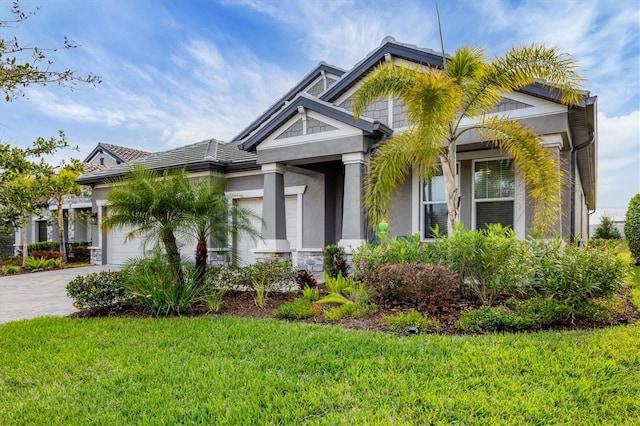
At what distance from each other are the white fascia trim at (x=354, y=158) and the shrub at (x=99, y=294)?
588 centimetres

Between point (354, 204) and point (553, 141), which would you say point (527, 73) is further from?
point (354, 204)

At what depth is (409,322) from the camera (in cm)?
562

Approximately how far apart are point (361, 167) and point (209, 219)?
13.7 ft

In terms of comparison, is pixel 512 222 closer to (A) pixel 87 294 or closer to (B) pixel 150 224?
(B) pixel 150 224

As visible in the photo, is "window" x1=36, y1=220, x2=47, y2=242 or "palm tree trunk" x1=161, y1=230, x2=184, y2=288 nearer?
"palm tree trunk" x1=161, y1=230, x2=184, y2=288

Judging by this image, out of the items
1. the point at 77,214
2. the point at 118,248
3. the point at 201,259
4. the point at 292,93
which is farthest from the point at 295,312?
the point at 77,214

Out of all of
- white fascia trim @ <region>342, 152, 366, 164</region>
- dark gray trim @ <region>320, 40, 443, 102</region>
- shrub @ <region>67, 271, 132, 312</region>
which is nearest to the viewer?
shrub @ <region>67, 271, 132, 312</region>

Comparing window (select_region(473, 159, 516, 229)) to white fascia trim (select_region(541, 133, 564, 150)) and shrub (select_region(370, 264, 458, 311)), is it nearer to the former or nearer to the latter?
white fascia trim (select_region(541, 133, 564, 150))

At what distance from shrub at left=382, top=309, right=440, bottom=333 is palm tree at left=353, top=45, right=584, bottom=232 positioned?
2.88 m

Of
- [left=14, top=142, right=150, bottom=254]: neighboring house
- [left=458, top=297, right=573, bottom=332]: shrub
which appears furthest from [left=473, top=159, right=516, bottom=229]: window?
[left=14, top=142, right=150, bottom=254]: neighboring house

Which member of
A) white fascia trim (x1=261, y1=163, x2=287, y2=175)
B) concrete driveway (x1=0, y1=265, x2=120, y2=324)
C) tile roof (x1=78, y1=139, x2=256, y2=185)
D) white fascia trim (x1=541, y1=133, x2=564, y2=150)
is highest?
tile roof (x1=78, y1=139, x2=256, y2=185)

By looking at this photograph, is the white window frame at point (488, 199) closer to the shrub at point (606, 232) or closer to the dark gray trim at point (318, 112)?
the dark gray trim at point (318, 112)

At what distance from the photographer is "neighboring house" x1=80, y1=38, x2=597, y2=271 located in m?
9.30

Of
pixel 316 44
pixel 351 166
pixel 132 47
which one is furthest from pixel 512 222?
pixel 132 47
